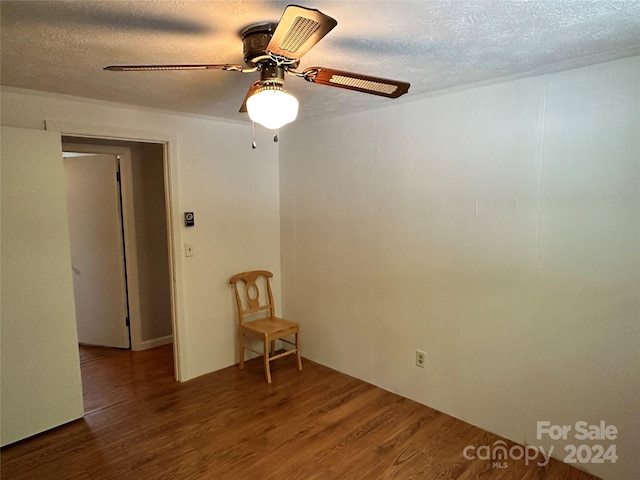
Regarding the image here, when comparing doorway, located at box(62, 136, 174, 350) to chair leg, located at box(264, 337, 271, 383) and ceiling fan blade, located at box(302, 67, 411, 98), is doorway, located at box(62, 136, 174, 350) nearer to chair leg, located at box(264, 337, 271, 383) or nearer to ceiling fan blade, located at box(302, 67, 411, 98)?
chair leg, located at box(264, 337, 271, 383)

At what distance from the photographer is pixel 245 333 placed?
10.8 ft

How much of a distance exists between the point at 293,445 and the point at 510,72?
2545mm

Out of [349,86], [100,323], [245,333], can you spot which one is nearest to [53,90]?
[349,86]

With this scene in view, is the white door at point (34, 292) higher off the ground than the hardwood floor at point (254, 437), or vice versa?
the white door at point (34, 292)

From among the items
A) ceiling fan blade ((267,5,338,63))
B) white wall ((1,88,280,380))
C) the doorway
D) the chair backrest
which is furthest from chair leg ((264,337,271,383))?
ceiling fan blade ((267,5,338,63))

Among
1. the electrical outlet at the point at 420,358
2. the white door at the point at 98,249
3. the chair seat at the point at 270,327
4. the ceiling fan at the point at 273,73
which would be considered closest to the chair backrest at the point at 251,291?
the chair seat at the point at 270,327

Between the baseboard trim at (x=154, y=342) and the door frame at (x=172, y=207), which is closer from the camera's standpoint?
the door frame at (x=172, y=207)

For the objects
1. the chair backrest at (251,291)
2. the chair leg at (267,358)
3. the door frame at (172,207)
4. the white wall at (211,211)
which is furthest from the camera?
the chair backrest at (251,291)

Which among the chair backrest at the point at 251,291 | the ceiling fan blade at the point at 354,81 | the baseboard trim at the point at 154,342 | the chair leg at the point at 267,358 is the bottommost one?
the baseboard trim at the point at 154,342

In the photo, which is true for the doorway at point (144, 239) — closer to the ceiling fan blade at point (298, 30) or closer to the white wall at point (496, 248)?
the white wall at point (496, 248)

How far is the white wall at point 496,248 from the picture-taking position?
1947mm

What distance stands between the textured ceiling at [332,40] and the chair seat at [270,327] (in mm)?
1868

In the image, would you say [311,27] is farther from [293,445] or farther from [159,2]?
[293,445]

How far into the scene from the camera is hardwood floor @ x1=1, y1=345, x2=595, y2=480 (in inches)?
84.1
